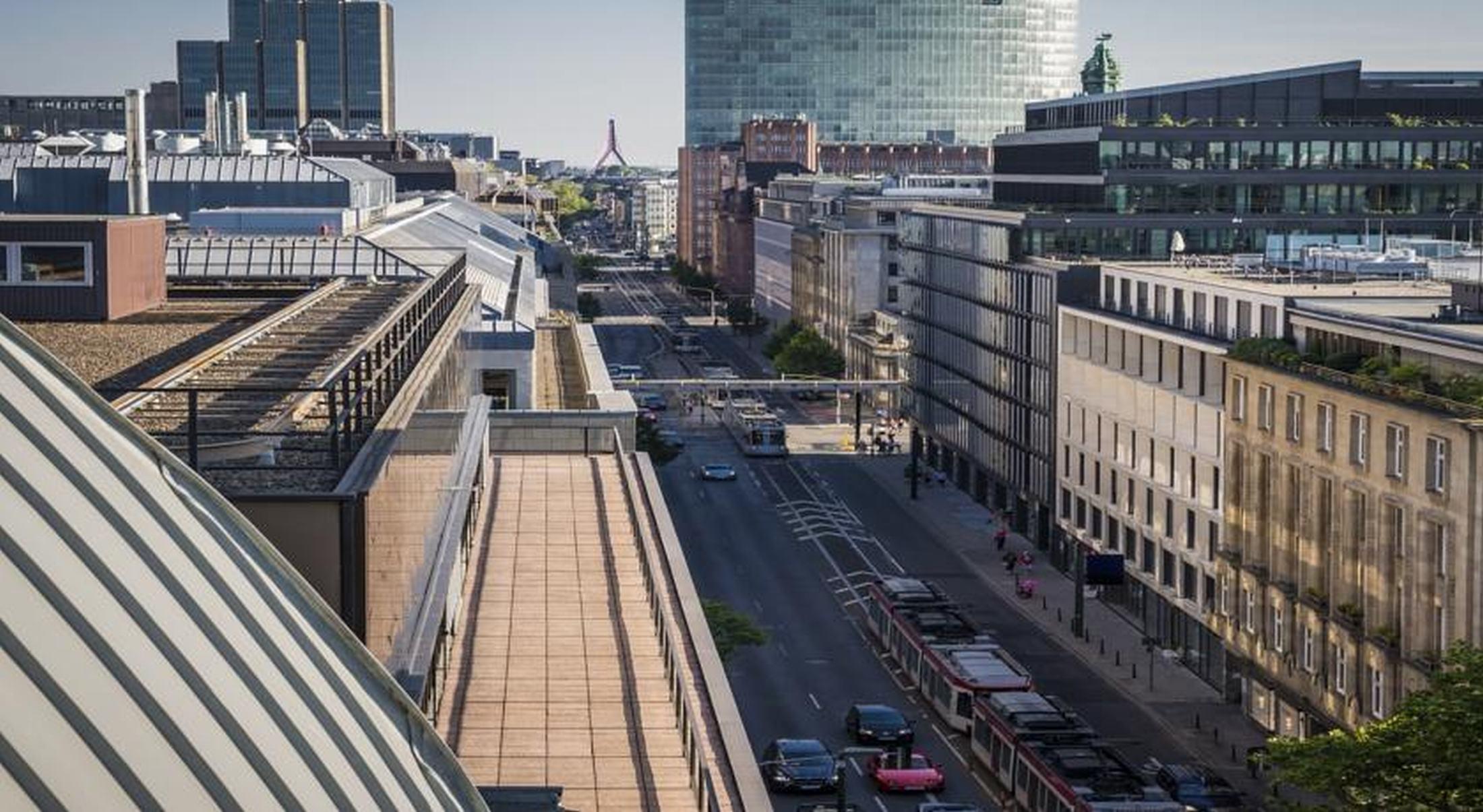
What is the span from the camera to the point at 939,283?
465ft

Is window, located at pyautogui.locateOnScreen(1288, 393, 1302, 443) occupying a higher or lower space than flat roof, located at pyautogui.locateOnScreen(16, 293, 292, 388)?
lower

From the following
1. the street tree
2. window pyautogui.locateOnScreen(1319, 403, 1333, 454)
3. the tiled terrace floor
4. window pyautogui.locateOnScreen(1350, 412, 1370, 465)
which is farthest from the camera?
the street tree

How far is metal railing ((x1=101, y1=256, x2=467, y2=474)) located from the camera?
24.6m

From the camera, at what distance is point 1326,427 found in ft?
241

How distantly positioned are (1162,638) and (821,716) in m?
17.9

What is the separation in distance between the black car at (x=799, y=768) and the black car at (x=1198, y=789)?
887cm

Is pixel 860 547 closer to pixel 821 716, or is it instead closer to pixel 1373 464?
pixel 821 716

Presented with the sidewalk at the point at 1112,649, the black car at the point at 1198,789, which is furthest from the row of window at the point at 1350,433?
the black car at the point at 1198,789

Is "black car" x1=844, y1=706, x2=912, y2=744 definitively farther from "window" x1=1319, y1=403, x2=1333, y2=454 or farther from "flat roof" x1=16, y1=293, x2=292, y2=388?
"flat roof" x1=16, y1=293, x2=292, y2=388

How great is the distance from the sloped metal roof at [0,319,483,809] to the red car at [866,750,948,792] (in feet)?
177

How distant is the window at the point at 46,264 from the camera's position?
42812 millimetres

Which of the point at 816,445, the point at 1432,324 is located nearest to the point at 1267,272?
the point at 1432,324

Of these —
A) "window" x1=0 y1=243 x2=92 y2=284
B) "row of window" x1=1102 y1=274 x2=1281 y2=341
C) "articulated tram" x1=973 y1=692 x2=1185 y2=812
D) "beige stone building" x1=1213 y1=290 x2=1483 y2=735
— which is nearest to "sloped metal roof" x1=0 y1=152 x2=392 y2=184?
"row of window" x1=1102 y1=274 x2=1281 y2=341

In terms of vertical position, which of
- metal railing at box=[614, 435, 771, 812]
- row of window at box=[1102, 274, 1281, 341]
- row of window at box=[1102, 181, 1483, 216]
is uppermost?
row of window at box=[1102, 181, 1483, 216]
